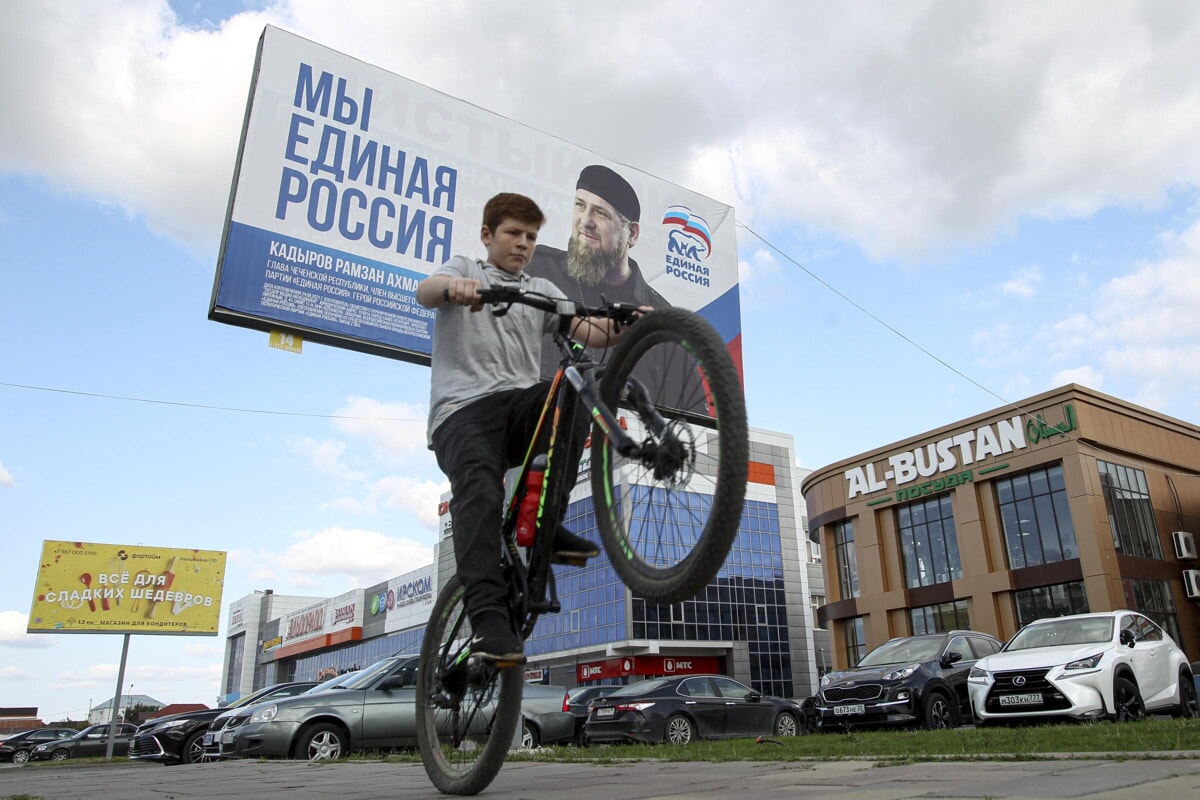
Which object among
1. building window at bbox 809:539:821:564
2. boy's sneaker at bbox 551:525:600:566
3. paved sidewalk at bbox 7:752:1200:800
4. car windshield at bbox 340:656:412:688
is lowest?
paved sidewalk at bbox 7:752:1200:800

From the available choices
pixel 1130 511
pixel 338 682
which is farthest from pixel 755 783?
pixel 1130 511

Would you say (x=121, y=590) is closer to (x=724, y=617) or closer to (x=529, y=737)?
(x=529, y=737)

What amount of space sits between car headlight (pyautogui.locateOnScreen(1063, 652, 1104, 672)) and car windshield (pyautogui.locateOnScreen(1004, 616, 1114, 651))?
16.5 inches

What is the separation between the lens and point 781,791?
2752mm

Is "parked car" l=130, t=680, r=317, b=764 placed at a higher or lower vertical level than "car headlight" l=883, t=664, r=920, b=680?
lower

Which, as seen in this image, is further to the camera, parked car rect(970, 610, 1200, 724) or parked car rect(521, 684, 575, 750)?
parked car rect(521, 684, 575, 750)

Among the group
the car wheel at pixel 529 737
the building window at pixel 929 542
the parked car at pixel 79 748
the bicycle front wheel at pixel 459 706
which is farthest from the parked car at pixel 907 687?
the building window at pixel 929 542

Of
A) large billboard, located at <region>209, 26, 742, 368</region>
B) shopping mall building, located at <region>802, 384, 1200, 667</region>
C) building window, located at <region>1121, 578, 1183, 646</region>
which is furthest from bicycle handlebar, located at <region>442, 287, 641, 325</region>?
building window, located at <region>1121, 578, 1183, 646</region>

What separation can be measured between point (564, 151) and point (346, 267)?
176 inches

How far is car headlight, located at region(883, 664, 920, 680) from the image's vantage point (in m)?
11.1

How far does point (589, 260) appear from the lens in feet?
42.2

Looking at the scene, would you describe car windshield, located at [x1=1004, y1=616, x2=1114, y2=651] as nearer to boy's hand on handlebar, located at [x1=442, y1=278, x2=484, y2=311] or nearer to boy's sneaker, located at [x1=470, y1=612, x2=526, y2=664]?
boy's sneaker, located at [x1=470, y1=612, x2=526, y2=664]

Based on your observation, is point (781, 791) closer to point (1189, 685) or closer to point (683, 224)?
point (1189, 685)

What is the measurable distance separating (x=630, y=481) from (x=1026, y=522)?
29848 mm
